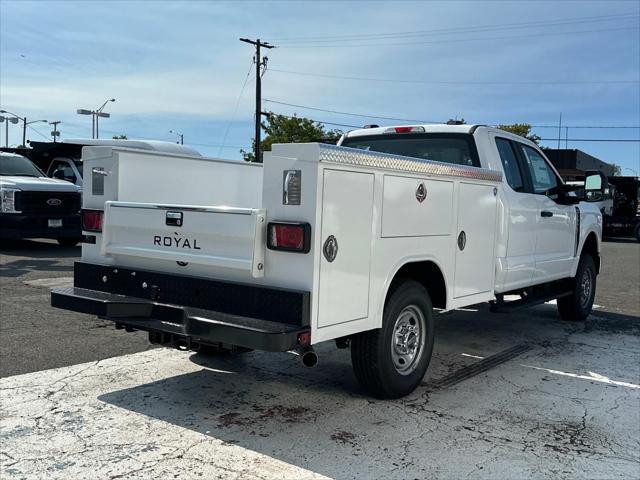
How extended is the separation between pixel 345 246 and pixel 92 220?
7.01ft

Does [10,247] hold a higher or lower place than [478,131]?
lower

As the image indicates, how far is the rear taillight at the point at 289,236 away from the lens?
3727 mm

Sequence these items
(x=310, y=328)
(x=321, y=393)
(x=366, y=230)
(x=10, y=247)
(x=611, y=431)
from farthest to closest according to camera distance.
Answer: (x=10, y=247)
(x=321, y=393)
(x=611, y=431)
(x=366, y=230)
(x=310, y=328)

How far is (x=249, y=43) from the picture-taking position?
3484 centimetres

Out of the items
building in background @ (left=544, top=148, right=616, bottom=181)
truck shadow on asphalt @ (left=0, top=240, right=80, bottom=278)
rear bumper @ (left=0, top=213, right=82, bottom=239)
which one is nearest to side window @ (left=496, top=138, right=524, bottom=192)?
truck shadow on asphalt @ (left=0, top=240, right=80, bottom=278)

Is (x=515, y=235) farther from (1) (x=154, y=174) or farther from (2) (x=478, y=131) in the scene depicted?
(1) (x=154, y=174)

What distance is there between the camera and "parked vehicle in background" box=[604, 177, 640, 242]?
2861 centimetres

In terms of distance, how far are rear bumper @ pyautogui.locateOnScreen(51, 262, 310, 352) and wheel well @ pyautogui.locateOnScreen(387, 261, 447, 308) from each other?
1182mm

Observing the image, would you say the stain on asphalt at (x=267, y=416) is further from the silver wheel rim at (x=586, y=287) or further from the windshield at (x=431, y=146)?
the silver wheel rim at (x=586, y=287)

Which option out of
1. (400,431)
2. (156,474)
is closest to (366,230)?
(400,431)

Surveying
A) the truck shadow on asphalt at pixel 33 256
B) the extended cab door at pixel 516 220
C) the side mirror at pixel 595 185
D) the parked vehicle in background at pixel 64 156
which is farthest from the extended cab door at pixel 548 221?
the parked vehicle in background at pixel 64 156

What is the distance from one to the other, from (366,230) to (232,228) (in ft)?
2.83

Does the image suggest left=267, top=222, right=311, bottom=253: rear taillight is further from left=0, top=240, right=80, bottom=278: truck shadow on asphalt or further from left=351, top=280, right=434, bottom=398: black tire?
left=0, top=240, right=80, bottom=278: truck shadow on asphalt

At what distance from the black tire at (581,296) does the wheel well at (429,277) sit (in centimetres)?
367
